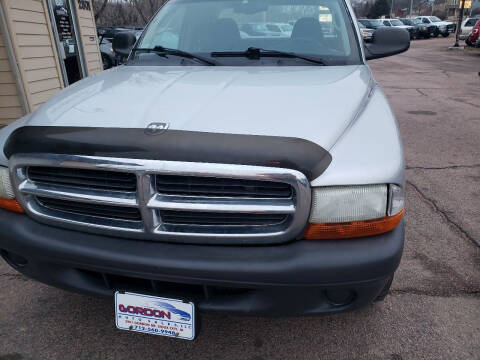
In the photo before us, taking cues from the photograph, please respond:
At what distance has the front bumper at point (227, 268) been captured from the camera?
1.50 metres

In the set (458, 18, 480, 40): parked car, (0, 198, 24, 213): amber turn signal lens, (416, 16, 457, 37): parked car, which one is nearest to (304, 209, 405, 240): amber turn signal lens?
(0, 198, 24, 213): amber turn signal lens

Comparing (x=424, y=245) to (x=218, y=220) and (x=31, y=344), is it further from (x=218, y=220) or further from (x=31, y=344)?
(x=31, y=344)

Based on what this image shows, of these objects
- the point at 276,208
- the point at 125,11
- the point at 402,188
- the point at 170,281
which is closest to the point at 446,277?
the point at 402,188

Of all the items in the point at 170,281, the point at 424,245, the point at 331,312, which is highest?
the point at 170,281

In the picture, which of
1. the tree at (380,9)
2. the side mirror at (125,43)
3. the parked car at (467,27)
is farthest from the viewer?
the tree at (380,9)

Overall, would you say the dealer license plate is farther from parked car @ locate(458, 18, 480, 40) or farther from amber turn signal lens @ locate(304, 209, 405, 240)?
parked car @ locate(458, 18, 480, 40)

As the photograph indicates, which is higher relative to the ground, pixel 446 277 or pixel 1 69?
pixel 1 69

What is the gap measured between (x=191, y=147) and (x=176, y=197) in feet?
0.73

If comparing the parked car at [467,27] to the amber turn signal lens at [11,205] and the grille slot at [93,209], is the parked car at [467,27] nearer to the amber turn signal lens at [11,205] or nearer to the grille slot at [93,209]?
the grille slot at [93,209]

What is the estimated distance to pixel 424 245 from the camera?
2.92 metres

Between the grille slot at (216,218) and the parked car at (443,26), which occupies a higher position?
the grille slot at (216,218)

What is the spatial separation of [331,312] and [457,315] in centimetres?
105

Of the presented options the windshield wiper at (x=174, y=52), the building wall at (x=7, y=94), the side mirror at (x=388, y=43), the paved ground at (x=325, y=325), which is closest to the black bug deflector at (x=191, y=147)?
the paved ground at (x=325, y=325)

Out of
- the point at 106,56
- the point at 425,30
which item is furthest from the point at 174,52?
the point at 425,30
